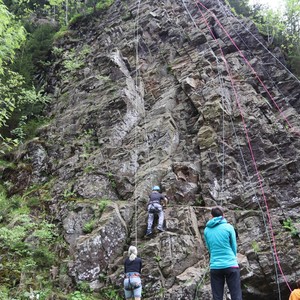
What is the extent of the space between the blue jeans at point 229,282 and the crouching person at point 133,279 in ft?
8.53

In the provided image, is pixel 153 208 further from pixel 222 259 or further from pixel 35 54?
pixel 35 54

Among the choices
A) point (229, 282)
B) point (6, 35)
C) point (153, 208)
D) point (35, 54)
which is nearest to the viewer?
point (229, 282)

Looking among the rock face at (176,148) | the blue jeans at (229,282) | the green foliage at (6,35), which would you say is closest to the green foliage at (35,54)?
the rock face at (176,148)

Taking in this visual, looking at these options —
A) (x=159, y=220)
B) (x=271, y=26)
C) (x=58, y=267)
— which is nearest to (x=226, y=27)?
(x=271, y=26)

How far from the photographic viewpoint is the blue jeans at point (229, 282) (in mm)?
5281

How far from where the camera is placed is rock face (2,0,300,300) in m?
8.95

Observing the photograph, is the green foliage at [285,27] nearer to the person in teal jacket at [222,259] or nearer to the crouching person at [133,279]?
the crouching person at [133,279]

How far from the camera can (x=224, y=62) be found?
16.1 meters

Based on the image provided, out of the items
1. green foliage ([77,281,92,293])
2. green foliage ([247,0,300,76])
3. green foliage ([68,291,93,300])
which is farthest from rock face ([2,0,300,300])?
green foliage ([247,0,300,76])

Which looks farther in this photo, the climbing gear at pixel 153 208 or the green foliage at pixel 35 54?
the green foliage at pixel 35 54

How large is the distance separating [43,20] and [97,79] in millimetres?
13283

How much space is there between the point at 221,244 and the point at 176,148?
7.43 meters

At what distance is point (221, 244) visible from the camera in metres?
5.43

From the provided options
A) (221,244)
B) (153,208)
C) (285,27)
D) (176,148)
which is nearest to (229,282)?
(221,244)
